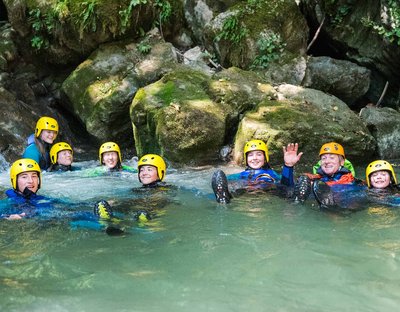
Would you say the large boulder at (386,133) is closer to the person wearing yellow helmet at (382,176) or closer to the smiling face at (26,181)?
the person wearing yellow helmet at (382,176)

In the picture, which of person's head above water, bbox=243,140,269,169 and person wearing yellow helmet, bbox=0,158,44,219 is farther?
person's head above water, bbox=243,140,269,169

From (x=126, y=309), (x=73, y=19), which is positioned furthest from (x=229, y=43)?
(x=126, y=309)

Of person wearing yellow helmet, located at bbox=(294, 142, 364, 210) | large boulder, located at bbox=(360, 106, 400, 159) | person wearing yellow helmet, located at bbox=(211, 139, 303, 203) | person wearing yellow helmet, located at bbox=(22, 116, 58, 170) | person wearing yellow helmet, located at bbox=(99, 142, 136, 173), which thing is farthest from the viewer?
large boulder, located at bbox=(360, 106, 400, 159)

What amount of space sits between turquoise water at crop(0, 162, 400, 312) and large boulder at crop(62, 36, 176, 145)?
546cm

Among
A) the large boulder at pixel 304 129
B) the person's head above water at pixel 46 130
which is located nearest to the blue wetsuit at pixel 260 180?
the large boulder at pixel 304 129

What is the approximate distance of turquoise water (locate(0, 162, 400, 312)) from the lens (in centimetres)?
328

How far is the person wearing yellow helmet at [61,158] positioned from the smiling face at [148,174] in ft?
7.65

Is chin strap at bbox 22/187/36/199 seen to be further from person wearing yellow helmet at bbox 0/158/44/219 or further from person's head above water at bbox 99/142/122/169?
person's head above water at bbox 99/142/122/169

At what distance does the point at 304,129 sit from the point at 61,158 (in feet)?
16.3

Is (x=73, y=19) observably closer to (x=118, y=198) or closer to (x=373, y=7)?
(x=118, y=198)

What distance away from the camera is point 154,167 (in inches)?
285

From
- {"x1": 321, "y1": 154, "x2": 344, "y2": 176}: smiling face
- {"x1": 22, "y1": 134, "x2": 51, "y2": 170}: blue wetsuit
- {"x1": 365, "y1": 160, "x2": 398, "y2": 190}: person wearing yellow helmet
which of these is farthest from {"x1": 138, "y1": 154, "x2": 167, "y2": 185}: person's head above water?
{"x1": 365, "y1": 160, "x2": 398, "y2": 190}: person wearing yellow helmet

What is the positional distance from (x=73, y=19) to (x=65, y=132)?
308 cm

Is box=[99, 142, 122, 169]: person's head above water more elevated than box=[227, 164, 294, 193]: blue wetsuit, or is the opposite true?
box=[99, 142, 122, 169]: person's head above water
